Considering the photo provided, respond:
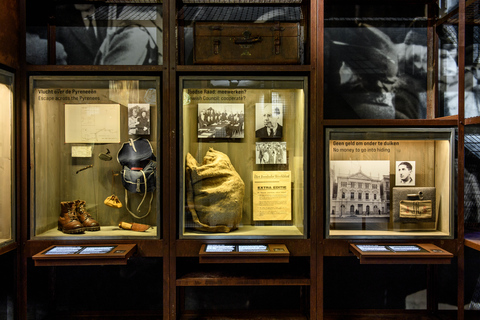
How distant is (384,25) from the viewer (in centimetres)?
278

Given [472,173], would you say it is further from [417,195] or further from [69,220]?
[69,220]

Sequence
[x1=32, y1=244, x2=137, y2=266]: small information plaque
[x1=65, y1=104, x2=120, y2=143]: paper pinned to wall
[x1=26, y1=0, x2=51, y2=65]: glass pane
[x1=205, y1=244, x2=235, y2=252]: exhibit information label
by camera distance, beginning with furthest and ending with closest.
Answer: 1. [x1=26, y1=0, x2=51, y2=65]: glass pane
2. [x1=65, y1=104, x2=120, y2=143]: paper pinned to wall
3. [x1=205, y1=244, x2=235, y2=252]: exhibit information label
4. [x1=32, y1=244, x2=137, y2=266]: small information plaque

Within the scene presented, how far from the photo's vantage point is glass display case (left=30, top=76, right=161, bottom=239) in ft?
7.40

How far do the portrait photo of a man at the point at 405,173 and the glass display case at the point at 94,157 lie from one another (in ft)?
5.88

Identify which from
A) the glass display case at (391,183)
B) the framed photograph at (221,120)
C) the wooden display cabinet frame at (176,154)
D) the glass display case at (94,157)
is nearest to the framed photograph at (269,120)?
the framed photograph at (221,120)

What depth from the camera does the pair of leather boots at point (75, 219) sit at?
90.8 inches

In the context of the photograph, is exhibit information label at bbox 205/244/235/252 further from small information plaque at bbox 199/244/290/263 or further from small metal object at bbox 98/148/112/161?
small metal object at bbox 98/148/112/161

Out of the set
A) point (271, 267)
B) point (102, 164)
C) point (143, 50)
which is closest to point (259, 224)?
point (271, 267)

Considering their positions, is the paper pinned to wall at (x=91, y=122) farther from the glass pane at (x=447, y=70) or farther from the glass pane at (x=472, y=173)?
the glass pane at (x=472, y=173)

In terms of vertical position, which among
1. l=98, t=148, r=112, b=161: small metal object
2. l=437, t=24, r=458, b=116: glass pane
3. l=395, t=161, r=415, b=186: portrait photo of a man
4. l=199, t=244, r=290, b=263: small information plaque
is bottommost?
l=199, t=244, r=290, b=263: small information plaque

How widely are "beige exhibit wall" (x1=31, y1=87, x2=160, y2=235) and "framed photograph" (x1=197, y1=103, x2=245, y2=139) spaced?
342 mm

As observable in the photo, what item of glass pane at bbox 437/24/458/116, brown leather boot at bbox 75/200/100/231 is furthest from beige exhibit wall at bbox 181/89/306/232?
glass pane at bbox 437/24/458/116

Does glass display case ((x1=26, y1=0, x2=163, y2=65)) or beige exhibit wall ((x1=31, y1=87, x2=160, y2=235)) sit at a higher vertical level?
glass display case ((x1=26, y1=0, x2=163, y2=65))

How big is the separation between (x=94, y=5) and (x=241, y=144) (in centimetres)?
182
